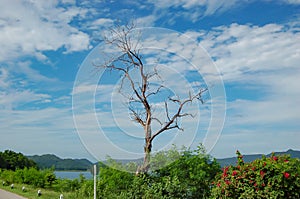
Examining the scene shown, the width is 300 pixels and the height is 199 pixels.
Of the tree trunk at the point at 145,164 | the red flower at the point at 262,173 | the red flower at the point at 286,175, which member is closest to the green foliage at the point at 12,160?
the tree trunk at the point at 145,164

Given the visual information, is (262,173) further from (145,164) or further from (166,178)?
(145,164)

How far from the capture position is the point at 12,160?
35406 mm

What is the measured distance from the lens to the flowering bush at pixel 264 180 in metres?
7.39

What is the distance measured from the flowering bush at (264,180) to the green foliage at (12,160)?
28.0 m

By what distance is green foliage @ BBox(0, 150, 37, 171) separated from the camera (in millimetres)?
33812

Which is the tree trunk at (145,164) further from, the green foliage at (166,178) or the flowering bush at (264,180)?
the flowering bush at (264,180)

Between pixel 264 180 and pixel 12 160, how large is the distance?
3188 centimetres

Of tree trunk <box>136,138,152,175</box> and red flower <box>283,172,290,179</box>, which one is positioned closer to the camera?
red flower <box>283,172,290,179</box>

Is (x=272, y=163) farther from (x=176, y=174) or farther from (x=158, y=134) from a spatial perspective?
(x=158, y=134)

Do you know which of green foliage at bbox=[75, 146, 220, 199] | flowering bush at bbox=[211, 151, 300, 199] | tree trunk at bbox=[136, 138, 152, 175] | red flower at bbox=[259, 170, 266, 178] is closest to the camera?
flowering bush at bbox=[211, 151, 300, 199]

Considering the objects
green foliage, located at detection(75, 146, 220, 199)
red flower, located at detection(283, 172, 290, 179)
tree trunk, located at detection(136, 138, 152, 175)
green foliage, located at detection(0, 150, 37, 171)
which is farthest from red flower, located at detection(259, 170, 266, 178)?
green foliage, located at detection(0, 150, 37, 171)

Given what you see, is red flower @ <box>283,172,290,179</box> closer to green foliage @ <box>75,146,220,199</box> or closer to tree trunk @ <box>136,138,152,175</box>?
green foliage @ <box>75,146,220,199</box>

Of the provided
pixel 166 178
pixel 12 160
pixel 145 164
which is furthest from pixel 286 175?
pixel 12 160

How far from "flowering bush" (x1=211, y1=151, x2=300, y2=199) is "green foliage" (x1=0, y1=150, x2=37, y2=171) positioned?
28.0 metres
